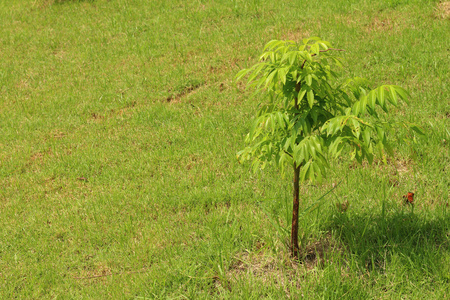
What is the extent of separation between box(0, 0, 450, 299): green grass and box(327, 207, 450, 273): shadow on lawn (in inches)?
0.7

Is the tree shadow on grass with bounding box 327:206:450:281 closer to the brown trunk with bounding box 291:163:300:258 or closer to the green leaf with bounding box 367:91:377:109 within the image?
the brown trunk with bounding box 291:163:300:258

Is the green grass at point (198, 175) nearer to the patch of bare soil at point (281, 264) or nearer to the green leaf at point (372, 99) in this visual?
the patch of bare soil at point (281, 264)

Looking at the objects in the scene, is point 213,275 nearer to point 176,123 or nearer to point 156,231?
point 156,231

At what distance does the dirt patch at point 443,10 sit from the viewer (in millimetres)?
7872

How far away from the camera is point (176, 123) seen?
Result: 6691mm

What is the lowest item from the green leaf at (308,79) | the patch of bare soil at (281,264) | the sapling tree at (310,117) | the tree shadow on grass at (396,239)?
the patch of bare soil at (281,264)

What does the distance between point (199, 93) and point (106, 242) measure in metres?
3.67

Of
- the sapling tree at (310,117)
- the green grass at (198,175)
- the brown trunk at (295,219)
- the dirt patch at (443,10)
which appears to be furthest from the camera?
the dirt patch at (443,10)

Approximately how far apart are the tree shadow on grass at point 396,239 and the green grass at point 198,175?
Result: 2 centimetres

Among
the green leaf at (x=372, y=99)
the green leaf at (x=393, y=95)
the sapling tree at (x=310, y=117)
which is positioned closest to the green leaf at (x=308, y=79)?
the sapling tree at (x=310, y=117)

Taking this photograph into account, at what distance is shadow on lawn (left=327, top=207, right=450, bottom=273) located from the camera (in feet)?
11.5

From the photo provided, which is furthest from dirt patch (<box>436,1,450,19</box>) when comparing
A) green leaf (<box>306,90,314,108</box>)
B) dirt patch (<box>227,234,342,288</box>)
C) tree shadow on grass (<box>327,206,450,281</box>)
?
green leaf (<box>306,90,314,108</box>)

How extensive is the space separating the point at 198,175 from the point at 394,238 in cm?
242

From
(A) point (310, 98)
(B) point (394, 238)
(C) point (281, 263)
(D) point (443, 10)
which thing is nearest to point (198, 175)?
(C) point (281, 263)
